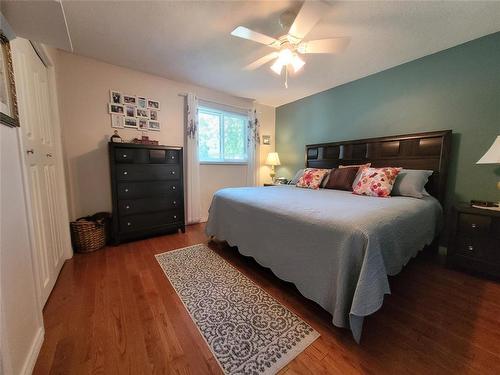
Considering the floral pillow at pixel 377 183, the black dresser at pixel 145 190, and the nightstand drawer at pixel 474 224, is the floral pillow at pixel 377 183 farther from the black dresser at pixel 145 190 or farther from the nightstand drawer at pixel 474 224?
the black dresser at pixel 145 190

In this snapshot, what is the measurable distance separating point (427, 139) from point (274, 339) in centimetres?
272

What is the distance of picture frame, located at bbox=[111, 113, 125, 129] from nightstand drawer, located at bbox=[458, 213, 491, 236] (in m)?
4.07

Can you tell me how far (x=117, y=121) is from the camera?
8.92 feet

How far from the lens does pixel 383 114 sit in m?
2.77

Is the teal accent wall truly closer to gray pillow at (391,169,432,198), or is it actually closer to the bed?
the bed

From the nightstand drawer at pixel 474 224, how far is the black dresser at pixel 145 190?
3224 millimetres

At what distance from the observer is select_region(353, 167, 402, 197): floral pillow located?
212 cm

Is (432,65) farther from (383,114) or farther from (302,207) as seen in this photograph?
(302,207)

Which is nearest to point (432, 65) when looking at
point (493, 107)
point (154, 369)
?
point (493, 107)

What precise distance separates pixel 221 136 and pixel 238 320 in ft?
10.4

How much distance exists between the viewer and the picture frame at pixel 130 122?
9.14 feet

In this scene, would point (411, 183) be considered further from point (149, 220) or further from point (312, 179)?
point (149, 220)

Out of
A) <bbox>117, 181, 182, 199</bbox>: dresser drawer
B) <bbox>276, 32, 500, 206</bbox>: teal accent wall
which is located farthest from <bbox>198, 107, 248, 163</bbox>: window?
<bbox>276, 32, 500, 206</bbox>: teal accent wall

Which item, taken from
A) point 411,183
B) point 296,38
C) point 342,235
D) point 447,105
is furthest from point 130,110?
point 447,105
